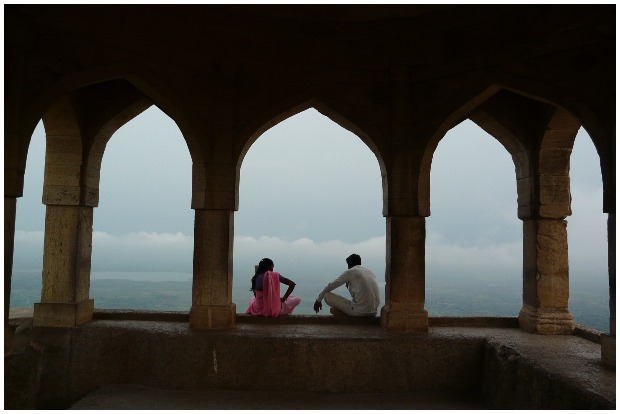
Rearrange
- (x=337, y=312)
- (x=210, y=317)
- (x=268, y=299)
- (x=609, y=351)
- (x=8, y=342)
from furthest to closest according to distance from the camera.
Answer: (x=337, y=312), (x=268, y=299), (x=210, y=317), (x=8, y=342), (x=609, y=351)

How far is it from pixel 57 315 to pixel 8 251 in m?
1.54

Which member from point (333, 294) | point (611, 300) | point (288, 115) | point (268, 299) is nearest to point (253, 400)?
point (268, 299)

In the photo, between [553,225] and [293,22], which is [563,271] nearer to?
[553,225]

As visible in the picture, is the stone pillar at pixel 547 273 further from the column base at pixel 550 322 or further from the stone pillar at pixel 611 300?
the stone pillar at pixel 611 300

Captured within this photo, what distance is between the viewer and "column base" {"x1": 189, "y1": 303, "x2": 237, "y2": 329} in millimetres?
6457

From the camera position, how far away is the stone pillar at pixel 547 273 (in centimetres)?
675

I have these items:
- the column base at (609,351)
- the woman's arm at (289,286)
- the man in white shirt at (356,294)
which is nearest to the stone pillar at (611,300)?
the column base at (609,351)

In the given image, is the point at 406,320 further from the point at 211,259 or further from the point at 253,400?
the point at 211,259

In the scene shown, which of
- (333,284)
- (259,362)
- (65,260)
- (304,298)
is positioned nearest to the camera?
(259,362)

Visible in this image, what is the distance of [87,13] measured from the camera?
5.96 metres

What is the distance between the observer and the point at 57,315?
21.6 ft

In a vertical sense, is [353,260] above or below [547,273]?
above

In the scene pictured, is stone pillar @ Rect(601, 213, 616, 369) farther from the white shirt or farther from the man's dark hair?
the man's dark hair

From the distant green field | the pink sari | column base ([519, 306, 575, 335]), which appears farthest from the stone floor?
the distant green field
